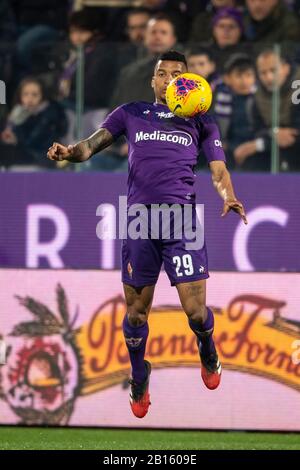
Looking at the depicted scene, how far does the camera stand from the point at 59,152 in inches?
380

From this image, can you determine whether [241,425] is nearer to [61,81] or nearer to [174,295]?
[174,295]

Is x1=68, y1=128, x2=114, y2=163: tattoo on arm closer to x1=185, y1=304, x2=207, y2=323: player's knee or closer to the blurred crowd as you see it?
x1=185, y1=304, x2=207, y2=323: player's knee

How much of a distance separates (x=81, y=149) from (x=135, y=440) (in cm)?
308

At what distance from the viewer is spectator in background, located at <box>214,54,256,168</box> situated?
14148 mm

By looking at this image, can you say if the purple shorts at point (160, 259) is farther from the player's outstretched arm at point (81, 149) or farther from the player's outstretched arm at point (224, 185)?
the player's outstretched arm at point (81, 149)

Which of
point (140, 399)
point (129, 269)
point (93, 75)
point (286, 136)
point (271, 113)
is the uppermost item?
point (93, 75)

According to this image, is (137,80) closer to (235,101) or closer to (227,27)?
(235,101)

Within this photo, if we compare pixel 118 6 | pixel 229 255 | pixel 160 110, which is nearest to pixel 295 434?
pixel 229 255

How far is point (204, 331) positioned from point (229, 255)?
443cm

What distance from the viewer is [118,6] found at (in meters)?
16.2

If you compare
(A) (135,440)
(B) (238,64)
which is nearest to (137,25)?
(B) (238,64)

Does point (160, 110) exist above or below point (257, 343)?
above

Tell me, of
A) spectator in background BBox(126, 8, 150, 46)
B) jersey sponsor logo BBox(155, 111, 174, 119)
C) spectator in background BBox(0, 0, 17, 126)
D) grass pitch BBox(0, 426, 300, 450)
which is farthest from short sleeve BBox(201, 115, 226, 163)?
spectator in background BBox(126, 8, 150, 46)

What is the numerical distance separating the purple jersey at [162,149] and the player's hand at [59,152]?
→ 63 centimetres
